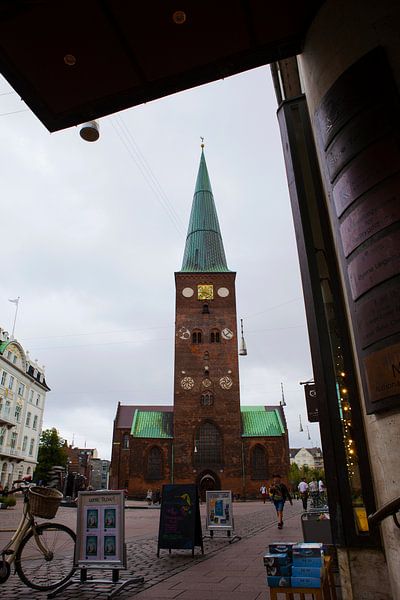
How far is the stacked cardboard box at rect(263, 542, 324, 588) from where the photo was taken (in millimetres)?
3521

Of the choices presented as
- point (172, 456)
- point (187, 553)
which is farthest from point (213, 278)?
point (187, 553)

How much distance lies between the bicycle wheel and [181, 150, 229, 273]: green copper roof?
1894 inches

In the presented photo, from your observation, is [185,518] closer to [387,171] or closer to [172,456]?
[387,171]

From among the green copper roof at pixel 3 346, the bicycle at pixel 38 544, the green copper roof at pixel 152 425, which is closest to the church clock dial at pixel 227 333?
the green copper roof at pixel 152 425

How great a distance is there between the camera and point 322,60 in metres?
5.07

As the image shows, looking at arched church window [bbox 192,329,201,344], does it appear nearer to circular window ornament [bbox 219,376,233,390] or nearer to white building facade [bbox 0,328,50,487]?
circular window ornament [bbox 219,376,233,390]

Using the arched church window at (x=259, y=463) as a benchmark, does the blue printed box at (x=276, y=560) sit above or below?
below

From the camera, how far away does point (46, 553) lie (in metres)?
6.36

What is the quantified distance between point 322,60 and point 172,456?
46064 millimetres

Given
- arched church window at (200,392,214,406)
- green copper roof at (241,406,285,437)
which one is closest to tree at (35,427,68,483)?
arched church window at (200,392,214,406)

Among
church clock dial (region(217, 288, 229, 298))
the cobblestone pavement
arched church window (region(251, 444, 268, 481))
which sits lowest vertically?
the cobblestone pavement

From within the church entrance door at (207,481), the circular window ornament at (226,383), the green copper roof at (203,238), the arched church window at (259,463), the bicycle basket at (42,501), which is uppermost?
the green copper roof at (203,238)

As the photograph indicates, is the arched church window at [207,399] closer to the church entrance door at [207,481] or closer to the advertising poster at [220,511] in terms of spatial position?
the church entrance door at [207,481]

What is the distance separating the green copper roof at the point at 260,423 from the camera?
49156mm
